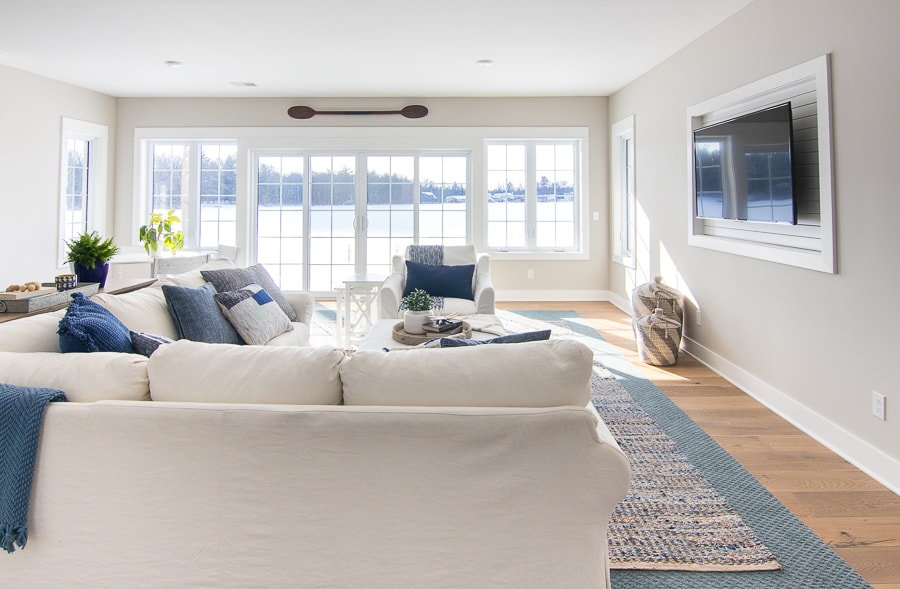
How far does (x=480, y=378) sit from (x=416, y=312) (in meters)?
2.02

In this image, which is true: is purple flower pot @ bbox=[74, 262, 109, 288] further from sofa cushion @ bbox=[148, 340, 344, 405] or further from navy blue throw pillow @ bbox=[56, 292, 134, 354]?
sofa cushion @ bbox=[148, 340, 344, 405]

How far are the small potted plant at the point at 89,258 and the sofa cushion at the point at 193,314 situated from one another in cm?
55

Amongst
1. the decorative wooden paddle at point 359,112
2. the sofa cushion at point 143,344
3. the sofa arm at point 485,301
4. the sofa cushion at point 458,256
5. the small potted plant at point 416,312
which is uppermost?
the decorative wooden paddle at point 359,112

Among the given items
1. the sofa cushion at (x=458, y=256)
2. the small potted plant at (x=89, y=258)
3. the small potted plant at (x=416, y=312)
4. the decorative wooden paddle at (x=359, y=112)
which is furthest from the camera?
the decorative wooden paddle at (x=359, y=112)

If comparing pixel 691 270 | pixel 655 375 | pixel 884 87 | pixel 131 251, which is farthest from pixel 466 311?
pixel 131 251

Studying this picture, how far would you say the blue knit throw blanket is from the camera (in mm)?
1435

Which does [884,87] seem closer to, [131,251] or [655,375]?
[655,375]

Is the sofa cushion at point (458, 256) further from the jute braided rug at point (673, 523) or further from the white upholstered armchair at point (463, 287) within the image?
the jute braided rug at point (673, 523)

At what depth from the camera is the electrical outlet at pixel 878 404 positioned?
2674mm

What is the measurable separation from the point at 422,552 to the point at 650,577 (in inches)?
35.4

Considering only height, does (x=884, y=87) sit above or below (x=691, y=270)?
above

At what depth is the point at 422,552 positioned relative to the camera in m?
1.45

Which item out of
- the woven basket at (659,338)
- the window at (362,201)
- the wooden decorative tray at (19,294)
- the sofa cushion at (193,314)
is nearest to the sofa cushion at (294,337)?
the sofa cushion at (193,314)

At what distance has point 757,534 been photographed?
2.18m
